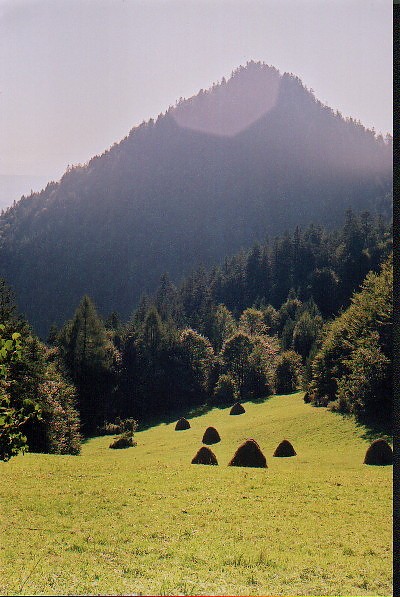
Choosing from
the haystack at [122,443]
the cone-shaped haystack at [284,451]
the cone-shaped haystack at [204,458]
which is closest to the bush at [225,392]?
the haystack at [122,443]

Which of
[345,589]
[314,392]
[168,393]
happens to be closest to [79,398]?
[168,393]

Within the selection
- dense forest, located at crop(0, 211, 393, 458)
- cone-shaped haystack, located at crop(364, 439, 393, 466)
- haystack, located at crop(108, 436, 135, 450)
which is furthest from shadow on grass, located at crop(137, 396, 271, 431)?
cone-shaped haystack, located at crop(364, 439, 393, 466)

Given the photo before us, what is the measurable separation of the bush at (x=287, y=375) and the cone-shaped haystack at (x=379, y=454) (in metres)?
35.3

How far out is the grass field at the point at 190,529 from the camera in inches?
343

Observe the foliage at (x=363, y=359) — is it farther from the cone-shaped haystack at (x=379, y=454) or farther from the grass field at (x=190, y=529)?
the grass field at (x=190, y=529)

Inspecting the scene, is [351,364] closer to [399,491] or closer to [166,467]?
[166,467]

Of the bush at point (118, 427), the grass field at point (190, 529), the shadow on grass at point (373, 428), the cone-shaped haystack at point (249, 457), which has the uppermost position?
the grass field at point (190, 529)

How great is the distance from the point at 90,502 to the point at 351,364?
28032 mm

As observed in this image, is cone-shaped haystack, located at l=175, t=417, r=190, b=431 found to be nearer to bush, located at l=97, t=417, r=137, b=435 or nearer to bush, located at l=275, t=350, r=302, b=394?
bush, located at l=97, t=417, r=137, b=435

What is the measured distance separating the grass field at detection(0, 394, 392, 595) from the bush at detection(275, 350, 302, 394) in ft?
120

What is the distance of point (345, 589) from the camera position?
8.48 meters

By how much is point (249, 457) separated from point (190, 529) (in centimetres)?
1593

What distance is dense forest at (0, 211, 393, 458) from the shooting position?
3431 centimetres

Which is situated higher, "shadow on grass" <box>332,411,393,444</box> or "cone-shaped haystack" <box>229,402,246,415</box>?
"shadow on grass" <box>332,411,393,444</box>
